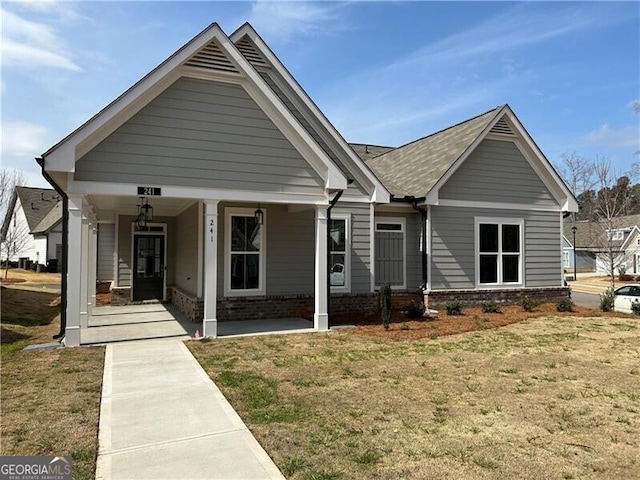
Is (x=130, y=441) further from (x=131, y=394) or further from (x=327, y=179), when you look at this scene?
(x=327, y=179)

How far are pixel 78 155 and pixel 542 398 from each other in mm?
8515

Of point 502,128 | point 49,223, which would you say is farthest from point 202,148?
point 49,223

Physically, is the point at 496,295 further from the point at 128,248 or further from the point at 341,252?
the point at 128,248

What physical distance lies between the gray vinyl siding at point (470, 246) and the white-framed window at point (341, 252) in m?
2.69

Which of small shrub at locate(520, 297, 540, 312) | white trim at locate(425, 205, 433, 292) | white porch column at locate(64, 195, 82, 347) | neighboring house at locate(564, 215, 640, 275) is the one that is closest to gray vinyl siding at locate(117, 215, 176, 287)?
white porch column at locate(64, 195, 82, 347)

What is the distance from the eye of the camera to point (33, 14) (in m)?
7.80

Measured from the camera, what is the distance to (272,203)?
10289 millimetres

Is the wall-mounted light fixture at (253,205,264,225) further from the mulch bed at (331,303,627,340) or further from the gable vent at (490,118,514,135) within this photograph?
the gable vent at (490,118,514,135)

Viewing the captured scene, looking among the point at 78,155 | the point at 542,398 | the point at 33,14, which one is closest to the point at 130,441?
the point at 542,398

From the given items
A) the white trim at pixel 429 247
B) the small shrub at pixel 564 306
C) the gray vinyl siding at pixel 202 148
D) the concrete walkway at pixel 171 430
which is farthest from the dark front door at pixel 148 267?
the small shrub at pixel 564 306

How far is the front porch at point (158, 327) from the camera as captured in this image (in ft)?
31.0

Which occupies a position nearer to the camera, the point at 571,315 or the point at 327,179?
the point at 327,179

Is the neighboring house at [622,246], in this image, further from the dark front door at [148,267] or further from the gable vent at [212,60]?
the gable vent at [212,60]

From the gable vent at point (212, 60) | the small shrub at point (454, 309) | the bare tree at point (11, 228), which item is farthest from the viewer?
the bare tree at point (11, 228)
